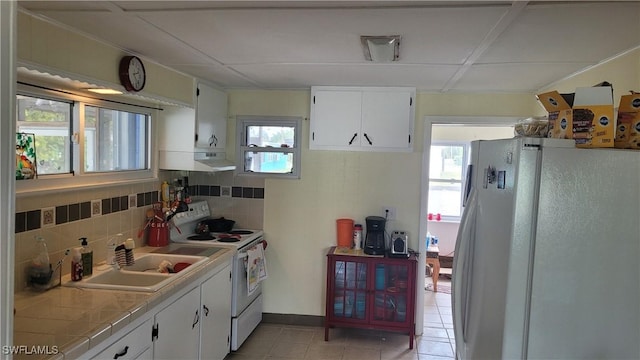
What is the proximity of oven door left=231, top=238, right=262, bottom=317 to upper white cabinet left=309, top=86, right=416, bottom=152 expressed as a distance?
48.9 inches

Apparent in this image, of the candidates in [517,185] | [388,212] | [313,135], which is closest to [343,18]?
[517,185]

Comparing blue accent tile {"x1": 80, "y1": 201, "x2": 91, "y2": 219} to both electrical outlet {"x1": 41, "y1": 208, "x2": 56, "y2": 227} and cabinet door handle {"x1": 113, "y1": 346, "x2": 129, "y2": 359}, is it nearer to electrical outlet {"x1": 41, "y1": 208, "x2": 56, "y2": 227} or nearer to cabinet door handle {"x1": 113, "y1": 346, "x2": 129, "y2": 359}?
electrical outlet {"x1": 41, "y1": 208, "x2": 56, "y2": 227}

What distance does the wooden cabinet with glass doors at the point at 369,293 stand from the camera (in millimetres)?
3664

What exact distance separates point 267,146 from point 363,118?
37.5 inches

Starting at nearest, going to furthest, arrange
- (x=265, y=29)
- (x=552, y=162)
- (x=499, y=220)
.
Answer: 1. (x=552, y=162)
2. (x=499, y=220)
3. (x=265, y=29)

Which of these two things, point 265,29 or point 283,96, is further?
point 283,96

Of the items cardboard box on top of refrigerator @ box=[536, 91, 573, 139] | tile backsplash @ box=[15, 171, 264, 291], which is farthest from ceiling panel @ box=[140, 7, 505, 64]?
tile backsplash @ box=[15, 171, 264, 291]

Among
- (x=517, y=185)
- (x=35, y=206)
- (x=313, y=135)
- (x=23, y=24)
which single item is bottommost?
(x=35, y=206)

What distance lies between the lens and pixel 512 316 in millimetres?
1405

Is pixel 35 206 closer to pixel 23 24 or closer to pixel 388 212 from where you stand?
pixel 23 24

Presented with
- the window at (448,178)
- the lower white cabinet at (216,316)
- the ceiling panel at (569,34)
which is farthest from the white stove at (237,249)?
the window at (448,178)

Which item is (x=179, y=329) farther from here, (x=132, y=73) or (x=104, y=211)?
(x=132, y=73)

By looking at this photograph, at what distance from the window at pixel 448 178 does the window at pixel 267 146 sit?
297 centimetres

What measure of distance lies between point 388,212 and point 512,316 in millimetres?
2496
